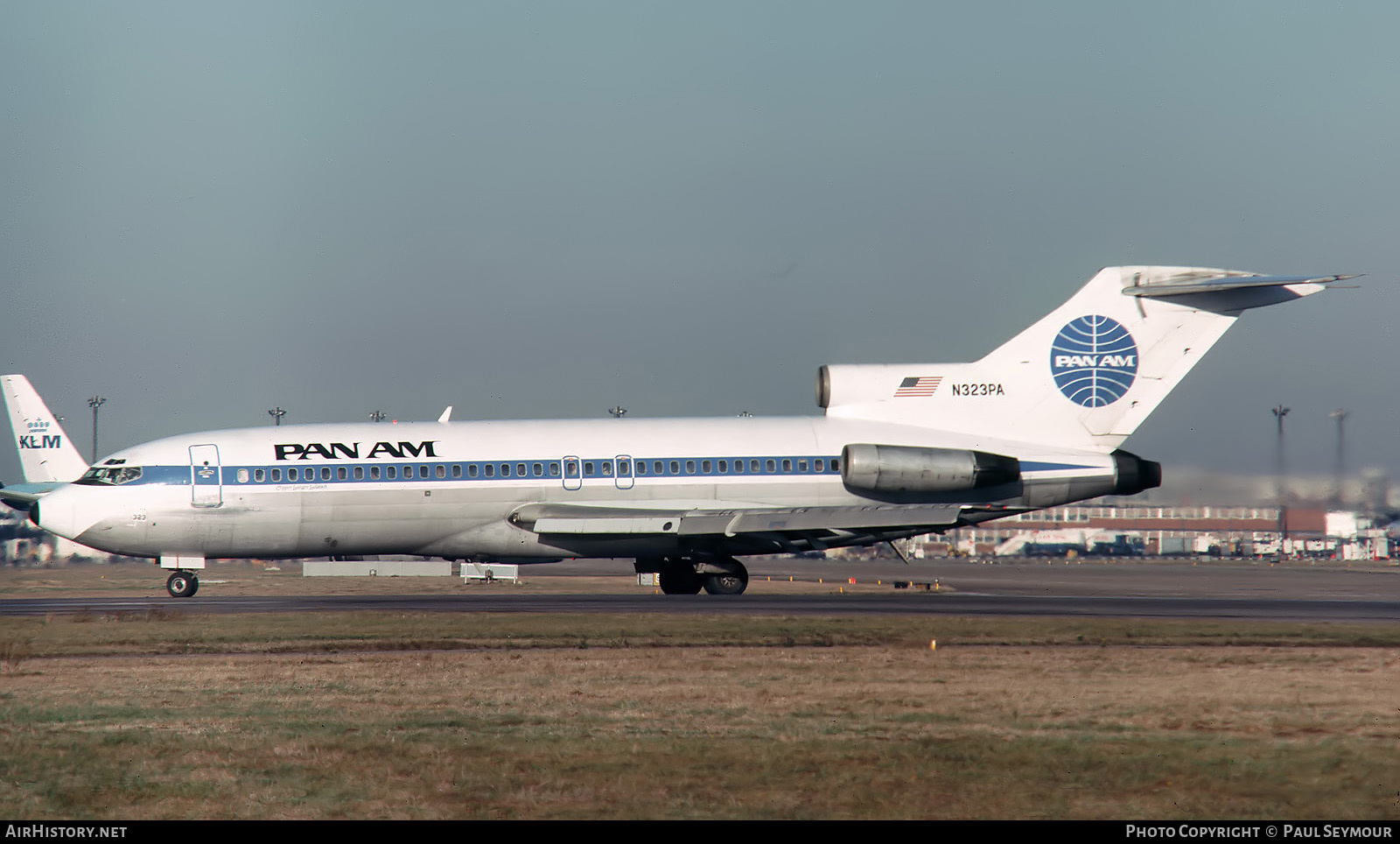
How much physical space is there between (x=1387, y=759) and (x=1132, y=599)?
73.2 feet

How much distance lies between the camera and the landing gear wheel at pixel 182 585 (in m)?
36.4

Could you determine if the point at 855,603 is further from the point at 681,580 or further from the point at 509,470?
the point at 509,470

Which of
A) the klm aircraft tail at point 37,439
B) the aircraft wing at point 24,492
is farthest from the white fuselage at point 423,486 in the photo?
the klm aircraft tail at point 37,439

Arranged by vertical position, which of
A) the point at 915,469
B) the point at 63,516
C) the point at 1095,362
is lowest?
the point at 63,516

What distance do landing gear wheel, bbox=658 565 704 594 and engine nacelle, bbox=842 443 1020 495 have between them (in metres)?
4.97

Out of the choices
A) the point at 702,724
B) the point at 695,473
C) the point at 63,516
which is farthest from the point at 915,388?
the point at 702,724

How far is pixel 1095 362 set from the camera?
39.3 m

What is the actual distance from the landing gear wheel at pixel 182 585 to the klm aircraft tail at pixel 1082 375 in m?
18.1

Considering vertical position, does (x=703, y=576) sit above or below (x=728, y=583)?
above

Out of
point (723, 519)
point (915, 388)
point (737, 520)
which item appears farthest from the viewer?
point (915, 388)

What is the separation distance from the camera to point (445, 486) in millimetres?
36656

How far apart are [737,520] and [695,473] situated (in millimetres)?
2083

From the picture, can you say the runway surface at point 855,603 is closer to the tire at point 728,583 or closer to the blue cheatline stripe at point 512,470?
the tire at point 728,583
